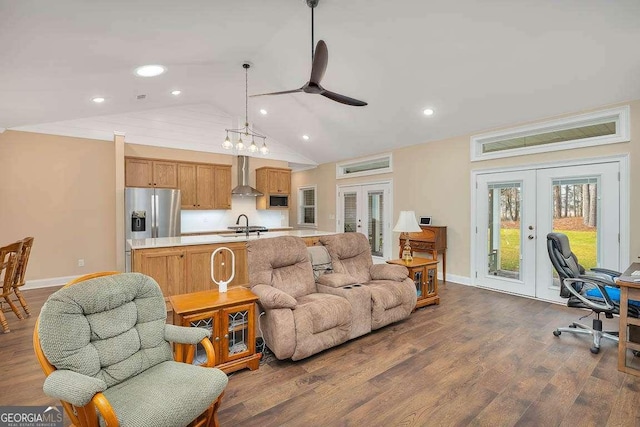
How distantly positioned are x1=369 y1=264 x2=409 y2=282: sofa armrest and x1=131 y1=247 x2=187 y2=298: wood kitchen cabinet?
8.16ft

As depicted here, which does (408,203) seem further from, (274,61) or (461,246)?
(274,61)

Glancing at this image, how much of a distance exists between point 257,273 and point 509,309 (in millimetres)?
3405

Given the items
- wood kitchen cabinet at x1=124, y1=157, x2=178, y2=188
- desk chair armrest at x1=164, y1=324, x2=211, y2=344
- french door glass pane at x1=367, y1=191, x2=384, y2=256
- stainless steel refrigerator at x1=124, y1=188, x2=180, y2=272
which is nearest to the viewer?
desk chair armrest at x1=164, y1=324, x2=211, y2=344

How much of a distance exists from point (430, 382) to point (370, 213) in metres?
5.01

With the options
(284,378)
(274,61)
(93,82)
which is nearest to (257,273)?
(284,378)

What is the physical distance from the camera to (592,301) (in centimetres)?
302

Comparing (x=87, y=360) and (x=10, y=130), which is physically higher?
(x=10, y=130)

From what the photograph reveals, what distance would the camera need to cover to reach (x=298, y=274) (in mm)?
3311

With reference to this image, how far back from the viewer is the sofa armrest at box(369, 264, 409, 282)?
376 centimetres

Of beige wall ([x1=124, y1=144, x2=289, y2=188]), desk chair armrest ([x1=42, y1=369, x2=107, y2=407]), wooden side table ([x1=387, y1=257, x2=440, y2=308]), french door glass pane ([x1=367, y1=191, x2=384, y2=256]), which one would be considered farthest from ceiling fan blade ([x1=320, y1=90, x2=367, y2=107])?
beige wall ([x1=124, y1=144, x2=289, y2=188])

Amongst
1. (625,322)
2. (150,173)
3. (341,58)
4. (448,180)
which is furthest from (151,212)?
(625,322)

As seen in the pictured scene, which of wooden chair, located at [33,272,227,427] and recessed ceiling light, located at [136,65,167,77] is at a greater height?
recessed ceiling light, located at [136,65,167,77]

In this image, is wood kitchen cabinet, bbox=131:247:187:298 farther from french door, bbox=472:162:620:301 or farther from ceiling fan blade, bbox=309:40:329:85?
french door, bbox=472:162:620:301

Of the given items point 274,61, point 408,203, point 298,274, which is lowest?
point 298,274
